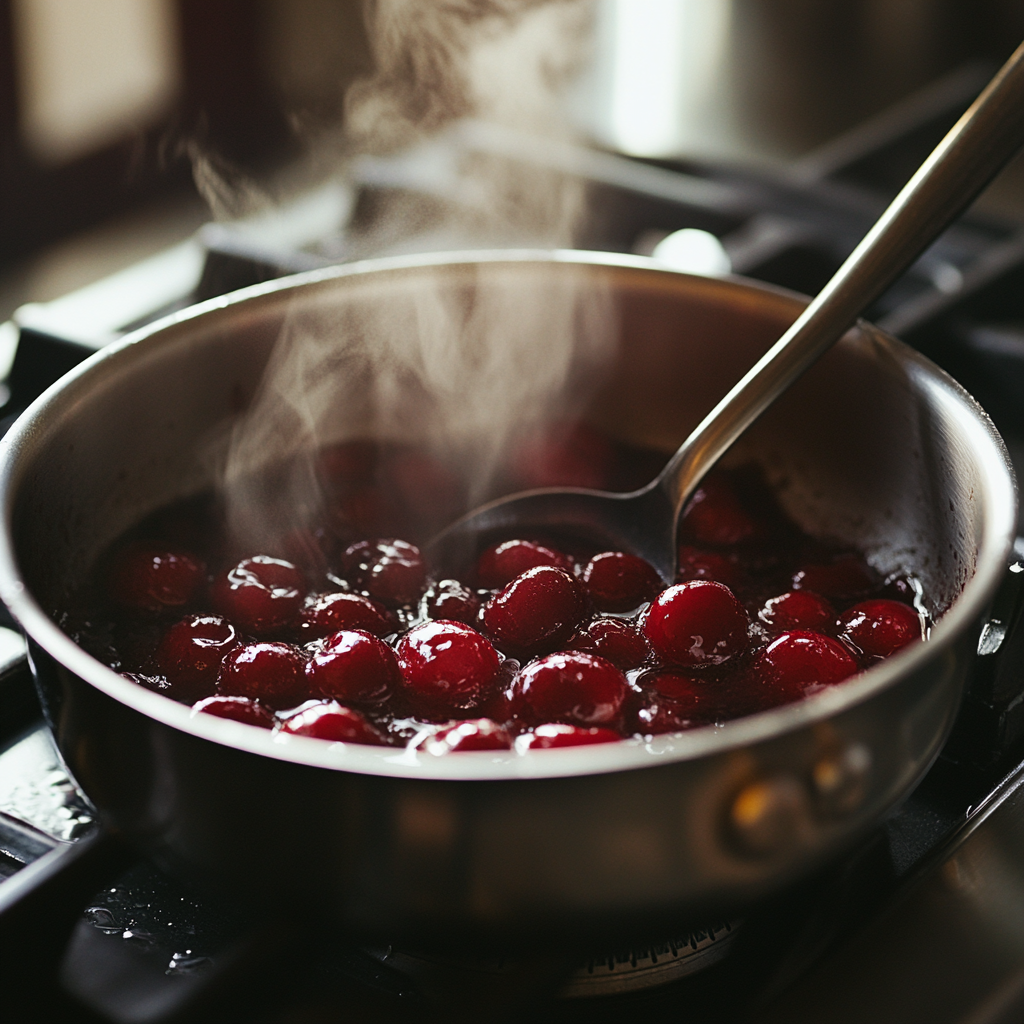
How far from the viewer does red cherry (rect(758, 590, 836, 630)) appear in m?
0.70

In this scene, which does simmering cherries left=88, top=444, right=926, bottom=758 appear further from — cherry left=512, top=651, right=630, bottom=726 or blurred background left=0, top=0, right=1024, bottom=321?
blurred background left=0, top=0, right=1024, bottom=321

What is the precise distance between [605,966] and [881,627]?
264 millimetres

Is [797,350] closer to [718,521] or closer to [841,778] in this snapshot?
[718,521]

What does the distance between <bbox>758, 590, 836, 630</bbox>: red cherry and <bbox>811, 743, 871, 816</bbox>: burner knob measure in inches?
9.4

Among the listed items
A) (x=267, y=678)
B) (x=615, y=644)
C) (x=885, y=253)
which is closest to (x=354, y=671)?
(x=267, y=678)

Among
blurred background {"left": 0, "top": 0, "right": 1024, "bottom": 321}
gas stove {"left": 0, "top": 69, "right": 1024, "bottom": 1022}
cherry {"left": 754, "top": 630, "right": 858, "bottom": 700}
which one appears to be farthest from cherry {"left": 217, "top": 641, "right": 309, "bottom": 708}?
blurred background {"left": 0, "top": 0, "right": 1024, "bottom": 321}

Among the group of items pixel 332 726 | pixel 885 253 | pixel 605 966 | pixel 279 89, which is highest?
pixel 885 253

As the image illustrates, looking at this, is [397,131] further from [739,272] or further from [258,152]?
[258,152]

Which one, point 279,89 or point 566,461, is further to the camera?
point 279,89

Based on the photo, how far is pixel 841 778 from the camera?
45cm

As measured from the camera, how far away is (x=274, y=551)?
2.63 ft

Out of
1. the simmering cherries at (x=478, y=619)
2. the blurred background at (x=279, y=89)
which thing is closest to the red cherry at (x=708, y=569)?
the simmering cherries at (x=478, y=619)

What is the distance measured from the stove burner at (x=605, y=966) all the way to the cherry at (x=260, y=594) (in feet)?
0.72

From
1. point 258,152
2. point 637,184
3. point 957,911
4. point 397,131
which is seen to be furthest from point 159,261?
point 258,152
